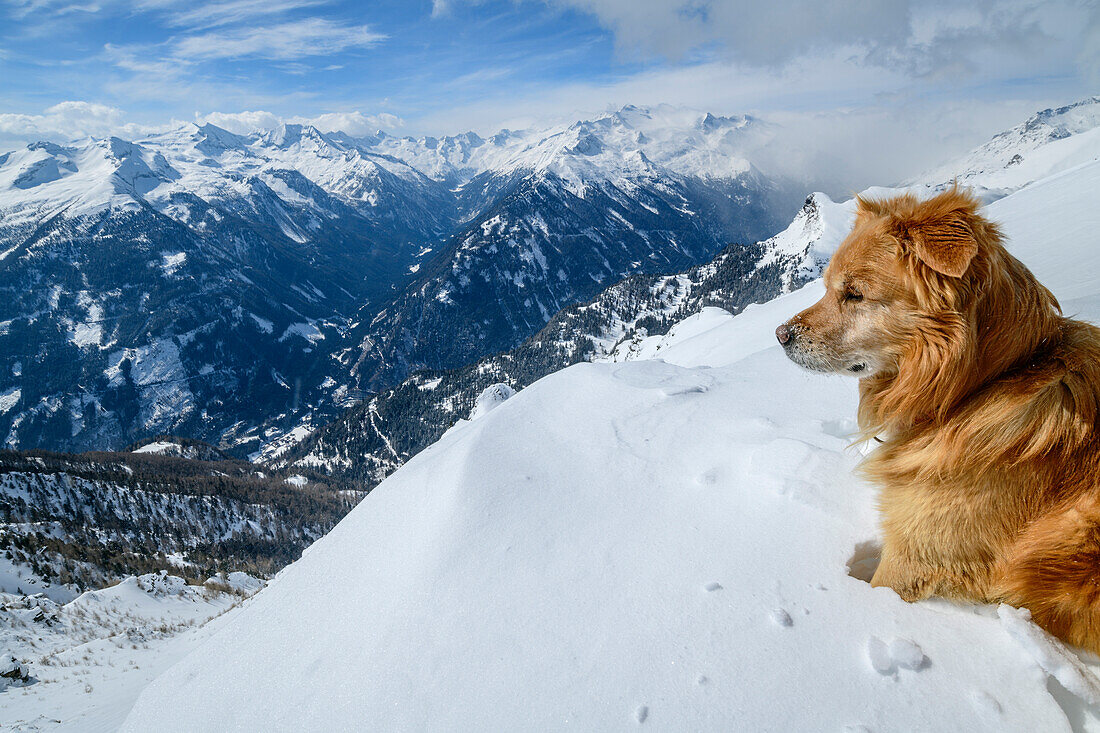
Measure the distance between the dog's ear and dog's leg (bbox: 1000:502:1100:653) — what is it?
1.24m

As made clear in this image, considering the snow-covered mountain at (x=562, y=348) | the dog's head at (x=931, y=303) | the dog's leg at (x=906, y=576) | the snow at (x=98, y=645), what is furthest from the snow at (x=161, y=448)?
the dog's head at (x=931, y=303)

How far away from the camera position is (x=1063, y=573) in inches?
80.2

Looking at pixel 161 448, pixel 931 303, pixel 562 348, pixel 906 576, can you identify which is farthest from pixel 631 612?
pixel 161 448

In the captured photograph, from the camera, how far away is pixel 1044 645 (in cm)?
208

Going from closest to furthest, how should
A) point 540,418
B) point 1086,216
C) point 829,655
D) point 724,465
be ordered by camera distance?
1. point 829,655
2. point 724,465
3. point 540,418
4. point 1086,216

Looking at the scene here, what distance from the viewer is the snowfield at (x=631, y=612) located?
7.18 feet

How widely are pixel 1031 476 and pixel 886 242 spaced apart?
131cm

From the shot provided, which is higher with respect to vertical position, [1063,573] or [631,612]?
[1063,573]

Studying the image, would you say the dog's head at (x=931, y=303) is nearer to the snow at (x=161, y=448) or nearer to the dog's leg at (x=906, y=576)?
the dog's leg at (x=906, y=576)

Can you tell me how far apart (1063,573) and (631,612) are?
6.82 feet

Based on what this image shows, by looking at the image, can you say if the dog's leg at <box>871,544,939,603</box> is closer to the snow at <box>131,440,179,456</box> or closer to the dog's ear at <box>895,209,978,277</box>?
the dog's ear at <box>895,209,978,277</box>

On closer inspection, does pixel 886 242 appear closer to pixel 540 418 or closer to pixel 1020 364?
pixel 1020 364

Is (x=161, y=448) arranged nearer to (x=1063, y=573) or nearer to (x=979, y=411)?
(x=979, y=411)

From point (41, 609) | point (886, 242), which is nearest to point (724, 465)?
point (886, 242)
